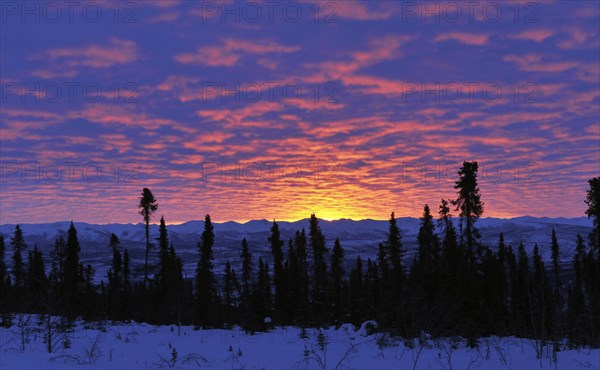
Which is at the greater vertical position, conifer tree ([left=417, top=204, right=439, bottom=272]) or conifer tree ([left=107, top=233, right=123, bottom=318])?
conifer tree ([left=417, top=204, right=439, bottom=272])

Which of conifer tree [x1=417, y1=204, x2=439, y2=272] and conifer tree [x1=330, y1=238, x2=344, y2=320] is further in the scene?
conifer tree [x1=330, y1=238, x2=344, y2=320]

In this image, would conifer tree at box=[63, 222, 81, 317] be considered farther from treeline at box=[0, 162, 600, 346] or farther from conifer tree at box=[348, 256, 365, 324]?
conifer tree at box=[348, 256, 365, 324]

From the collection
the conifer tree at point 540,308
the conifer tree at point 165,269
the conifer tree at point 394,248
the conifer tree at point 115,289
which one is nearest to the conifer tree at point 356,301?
the conifer tree at point 394,248

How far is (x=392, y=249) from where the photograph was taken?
5375cm

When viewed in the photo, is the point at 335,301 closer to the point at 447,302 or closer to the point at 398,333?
the point at 447,302

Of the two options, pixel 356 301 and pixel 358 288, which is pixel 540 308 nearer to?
pixel 356 301

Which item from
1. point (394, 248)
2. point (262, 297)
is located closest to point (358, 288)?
point (394, 248)

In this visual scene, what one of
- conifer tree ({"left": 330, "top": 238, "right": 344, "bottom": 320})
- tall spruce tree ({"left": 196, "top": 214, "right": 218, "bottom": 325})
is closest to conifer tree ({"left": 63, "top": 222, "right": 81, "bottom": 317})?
tall spruce tree ({"left": 196, "top": 214, "right": 218, "bottom": 325})

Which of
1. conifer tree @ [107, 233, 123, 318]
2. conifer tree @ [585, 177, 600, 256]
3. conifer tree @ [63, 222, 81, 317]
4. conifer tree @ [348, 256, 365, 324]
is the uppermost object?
conifer tree @ [585, 177, 600, 256]

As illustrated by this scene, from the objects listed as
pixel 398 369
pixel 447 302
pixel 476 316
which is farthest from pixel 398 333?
pixel 398 369

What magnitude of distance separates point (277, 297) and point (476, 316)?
2738 cm

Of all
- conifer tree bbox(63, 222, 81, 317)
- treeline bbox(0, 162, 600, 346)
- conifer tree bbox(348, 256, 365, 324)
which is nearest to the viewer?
treeline bbox(0, 162, 600, 346)

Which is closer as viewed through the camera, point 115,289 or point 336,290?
point 336,290

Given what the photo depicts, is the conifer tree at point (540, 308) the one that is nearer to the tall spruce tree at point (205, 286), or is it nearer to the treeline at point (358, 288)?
the treeline at point (358, 288)
